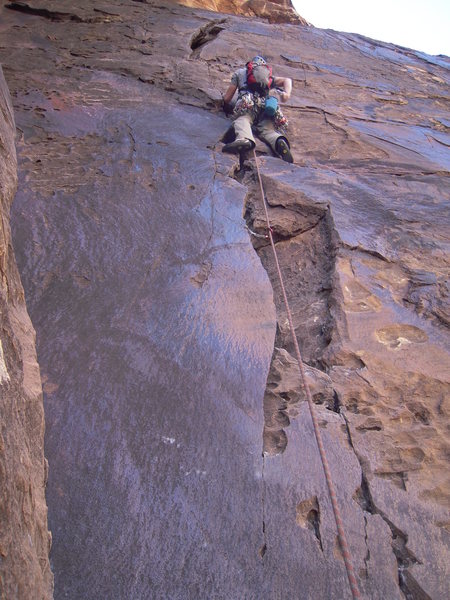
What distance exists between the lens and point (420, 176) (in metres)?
4.16

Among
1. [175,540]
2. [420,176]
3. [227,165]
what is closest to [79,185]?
A: [227,165]

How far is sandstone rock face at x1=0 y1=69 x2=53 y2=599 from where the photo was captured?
950 millimetres

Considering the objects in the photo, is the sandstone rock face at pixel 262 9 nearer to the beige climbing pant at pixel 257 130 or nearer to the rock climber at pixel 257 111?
the rock climber at pixel 257 111

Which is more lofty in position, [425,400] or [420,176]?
[420,176]

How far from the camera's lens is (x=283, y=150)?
4164 mm

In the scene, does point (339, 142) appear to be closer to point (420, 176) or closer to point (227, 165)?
point (420, 176)

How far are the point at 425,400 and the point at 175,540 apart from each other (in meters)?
1.36

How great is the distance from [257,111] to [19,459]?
4.17 meters

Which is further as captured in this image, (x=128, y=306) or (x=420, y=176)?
(x=420, y=176)

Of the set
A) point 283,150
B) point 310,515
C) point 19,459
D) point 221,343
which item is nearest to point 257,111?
point 283,150

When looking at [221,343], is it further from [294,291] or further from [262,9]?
[262,9]

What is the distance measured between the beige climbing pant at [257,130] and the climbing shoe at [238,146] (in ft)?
0.20

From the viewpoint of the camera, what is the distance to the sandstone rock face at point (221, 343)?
1.66m

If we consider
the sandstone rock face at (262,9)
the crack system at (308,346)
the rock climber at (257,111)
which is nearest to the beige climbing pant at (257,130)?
the rock climber at (257,111)
